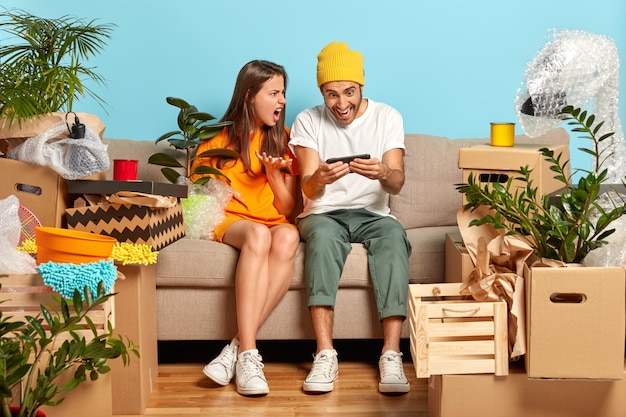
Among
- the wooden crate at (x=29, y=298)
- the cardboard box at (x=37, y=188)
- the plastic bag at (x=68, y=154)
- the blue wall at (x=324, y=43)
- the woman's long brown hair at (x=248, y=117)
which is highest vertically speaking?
the blue wall at (x=324, y=43)

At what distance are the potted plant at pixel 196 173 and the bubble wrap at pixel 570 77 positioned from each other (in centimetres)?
104

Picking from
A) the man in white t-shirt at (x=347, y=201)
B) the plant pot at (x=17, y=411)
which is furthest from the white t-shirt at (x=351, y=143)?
the plant pot at (x=17, y=411)

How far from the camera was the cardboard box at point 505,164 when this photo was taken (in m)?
2.64

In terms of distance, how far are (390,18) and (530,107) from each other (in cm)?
Answer: 124

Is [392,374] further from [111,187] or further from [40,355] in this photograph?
[40,355]

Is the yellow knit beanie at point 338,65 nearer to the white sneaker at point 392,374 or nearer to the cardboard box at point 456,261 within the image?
the cardboard box at point 456,261

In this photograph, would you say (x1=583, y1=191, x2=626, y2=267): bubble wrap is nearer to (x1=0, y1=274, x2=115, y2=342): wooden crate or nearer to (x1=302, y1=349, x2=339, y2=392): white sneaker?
(x1=302, y1=349, x2=339, y2=392): white sneaker

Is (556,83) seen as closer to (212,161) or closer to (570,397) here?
(570,397)

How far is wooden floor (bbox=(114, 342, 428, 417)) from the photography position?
269cm

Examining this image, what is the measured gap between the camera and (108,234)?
2.63m

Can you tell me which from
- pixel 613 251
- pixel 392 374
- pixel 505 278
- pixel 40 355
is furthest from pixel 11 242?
pixel 613 251

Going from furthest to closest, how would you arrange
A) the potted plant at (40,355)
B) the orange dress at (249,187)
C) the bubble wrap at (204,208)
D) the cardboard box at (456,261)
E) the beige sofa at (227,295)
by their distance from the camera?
the orange dress at (249,187)
the bubble wrap at (204,208)
the beige sofa at (227,295)
the cardboard box at (456,261)
the potted plant at (40,355)

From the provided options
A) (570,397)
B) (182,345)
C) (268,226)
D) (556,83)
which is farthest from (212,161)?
(570,397)

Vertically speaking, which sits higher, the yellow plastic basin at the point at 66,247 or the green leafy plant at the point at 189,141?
the green leafy plant at the point at 189,141
